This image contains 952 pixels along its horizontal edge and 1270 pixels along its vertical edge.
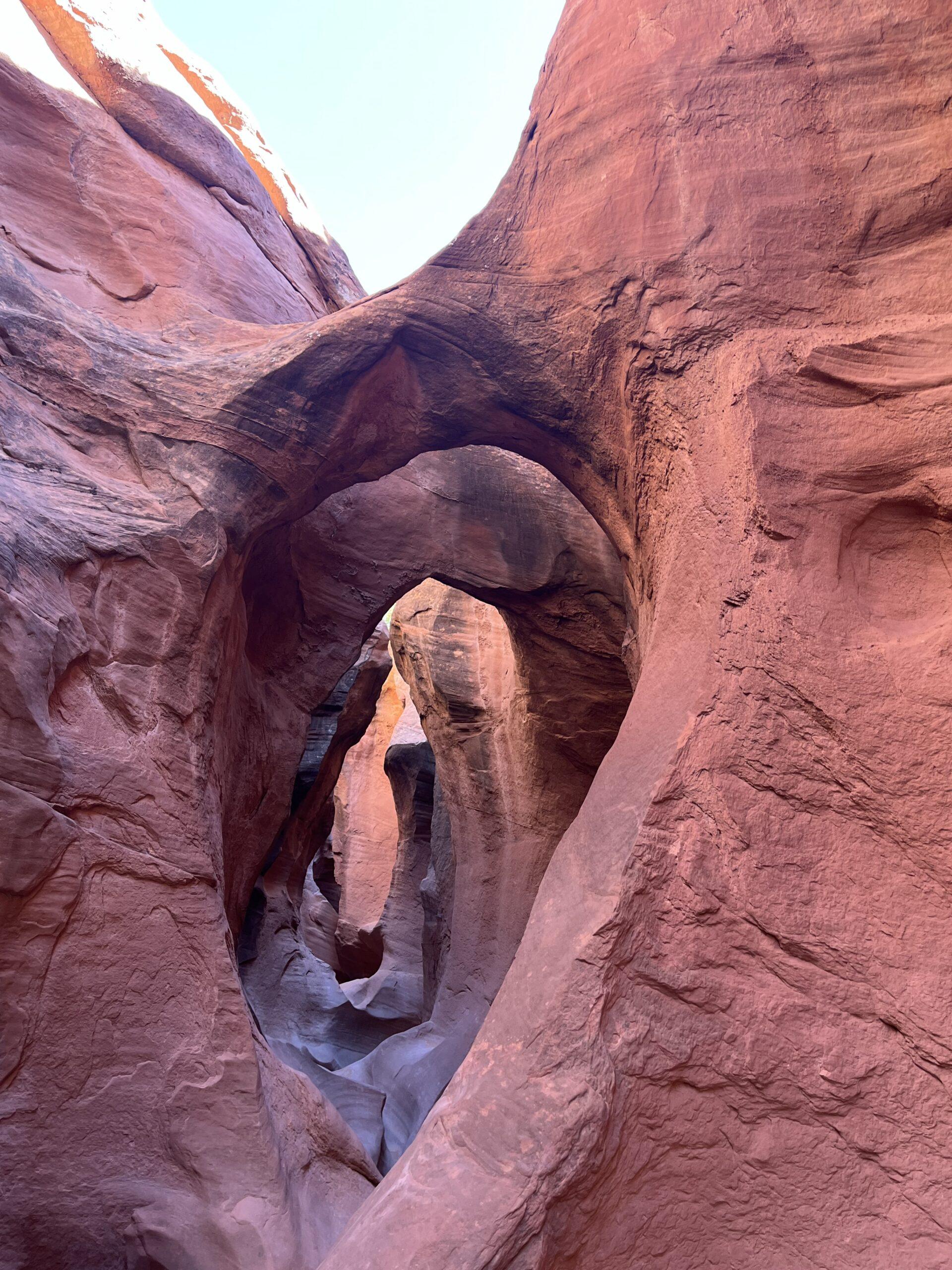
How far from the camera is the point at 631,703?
9.47 ft

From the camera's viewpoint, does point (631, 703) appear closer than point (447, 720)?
Yes

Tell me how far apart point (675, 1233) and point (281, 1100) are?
61.5 inches

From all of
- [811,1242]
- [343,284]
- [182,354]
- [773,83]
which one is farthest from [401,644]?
[811,1242]

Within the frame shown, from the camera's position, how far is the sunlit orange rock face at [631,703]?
6.97ft

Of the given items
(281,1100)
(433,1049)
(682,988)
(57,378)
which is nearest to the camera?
(682,988)

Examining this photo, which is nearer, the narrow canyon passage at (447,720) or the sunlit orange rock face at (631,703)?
the sunlit orange rock face at (631,703)

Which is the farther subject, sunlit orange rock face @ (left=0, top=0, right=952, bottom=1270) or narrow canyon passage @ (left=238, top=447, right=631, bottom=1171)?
narrow canyon passage @ (left=238, top=447, right=631, bottom=1171)

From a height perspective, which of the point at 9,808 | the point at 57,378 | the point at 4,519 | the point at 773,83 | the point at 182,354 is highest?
the point at 773,83

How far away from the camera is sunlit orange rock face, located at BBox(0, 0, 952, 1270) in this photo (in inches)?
83.7

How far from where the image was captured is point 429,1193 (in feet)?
6.57

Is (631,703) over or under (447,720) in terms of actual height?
under

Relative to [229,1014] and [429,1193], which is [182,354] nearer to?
[229,1014]

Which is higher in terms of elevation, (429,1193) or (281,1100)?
(429,1193)

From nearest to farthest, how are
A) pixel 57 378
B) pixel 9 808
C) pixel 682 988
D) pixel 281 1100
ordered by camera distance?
1. pixel 682 988
2. pixel 9 808
3. pixel 281 1100
4. pixel 57 378
